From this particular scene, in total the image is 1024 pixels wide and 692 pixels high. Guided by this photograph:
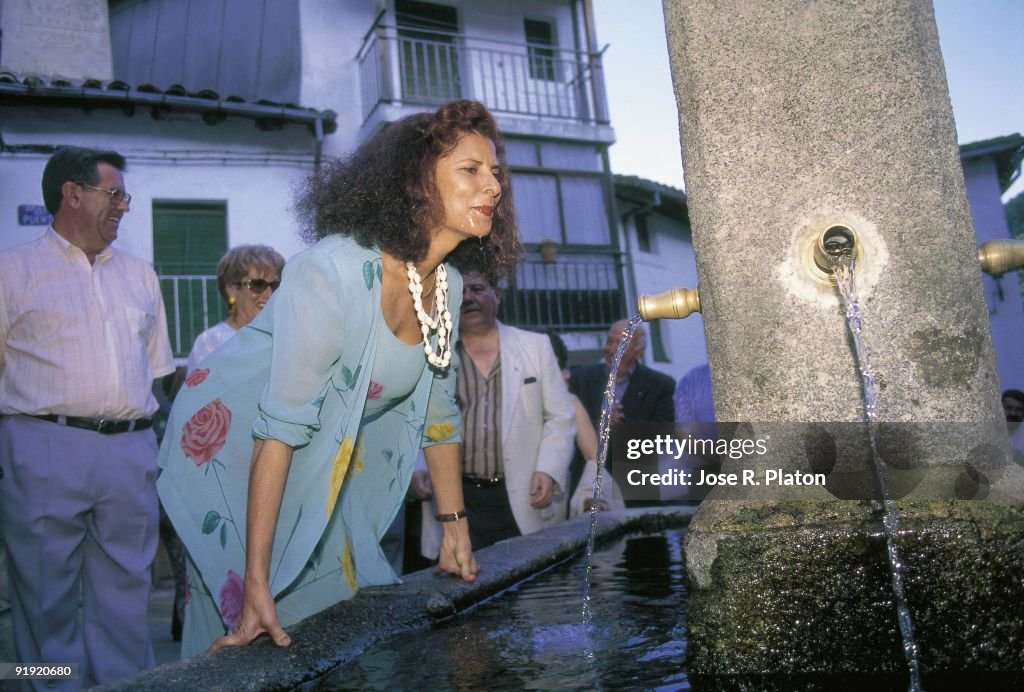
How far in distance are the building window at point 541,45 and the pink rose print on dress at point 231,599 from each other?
14.0 meters

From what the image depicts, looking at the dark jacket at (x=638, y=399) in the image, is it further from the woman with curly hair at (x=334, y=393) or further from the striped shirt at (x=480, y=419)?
the woman with curly hair at (x=334, y=393)

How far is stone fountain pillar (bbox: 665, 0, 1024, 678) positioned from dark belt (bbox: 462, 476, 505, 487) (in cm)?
236

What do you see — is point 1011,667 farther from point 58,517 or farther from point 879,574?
point 58,517

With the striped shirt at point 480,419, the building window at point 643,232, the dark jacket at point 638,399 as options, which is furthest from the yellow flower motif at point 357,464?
the building window at point 643,232

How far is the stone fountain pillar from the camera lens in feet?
6.19

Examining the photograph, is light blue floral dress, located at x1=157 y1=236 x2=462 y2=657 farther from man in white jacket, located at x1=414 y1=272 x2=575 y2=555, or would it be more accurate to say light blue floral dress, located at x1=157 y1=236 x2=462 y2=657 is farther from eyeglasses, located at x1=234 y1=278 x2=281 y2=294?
eyeglasses, located at x1=234 y1=278 x2=281 y2=294

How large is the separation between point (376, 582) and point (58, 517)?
3.85ft

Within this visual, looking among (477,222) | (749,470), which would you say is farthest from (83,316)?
(749,470)

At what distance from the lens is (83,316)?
3.45 metres

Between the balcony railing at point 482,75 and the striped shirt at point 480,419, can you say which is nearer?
the striped shirt at point 480,419

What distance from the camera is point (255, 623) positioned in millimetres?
2117

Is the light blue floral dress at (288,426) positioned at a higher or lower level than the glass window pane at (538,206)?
lower

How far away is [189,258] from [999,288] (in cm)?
1648

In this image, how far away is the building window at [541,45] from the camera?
15.8 m
